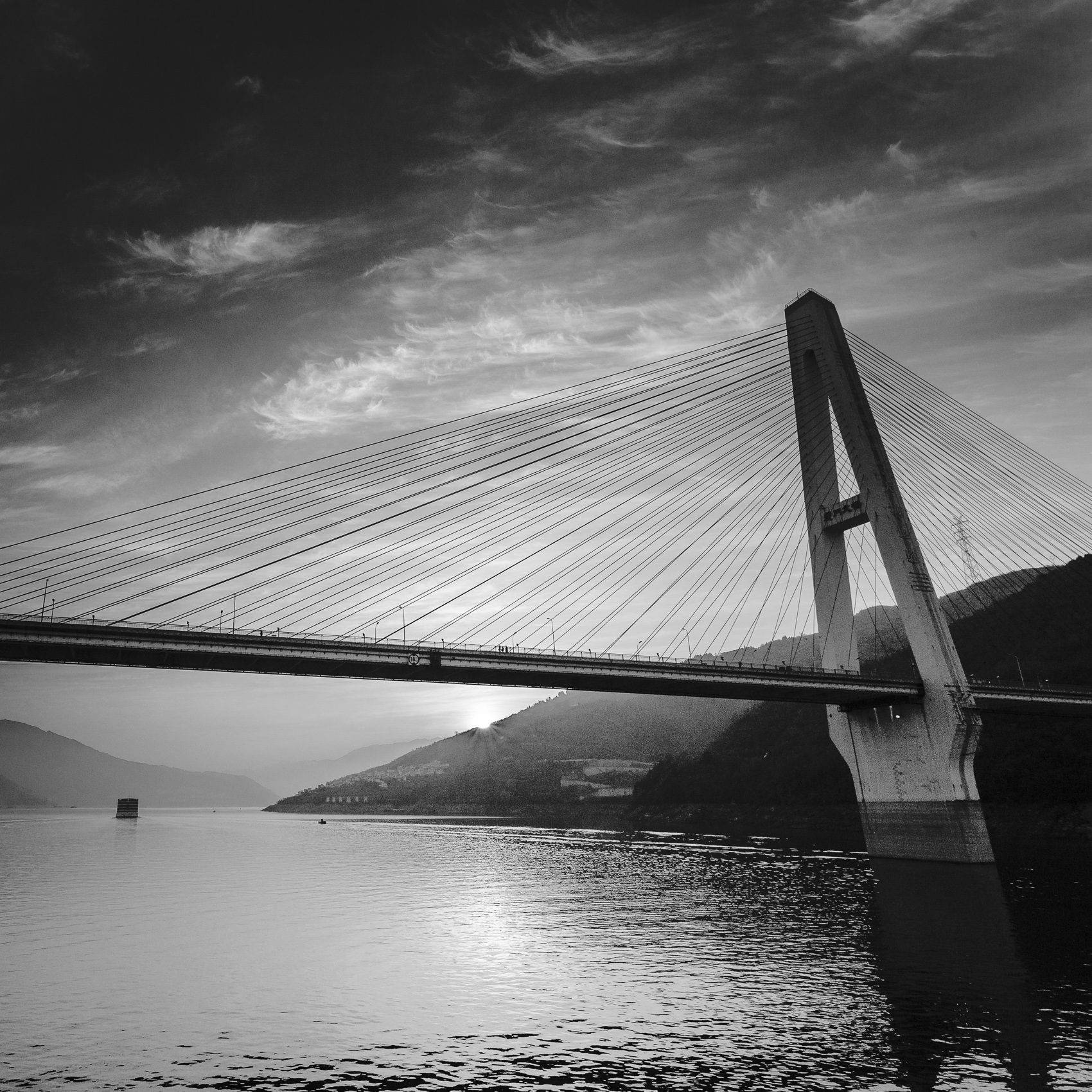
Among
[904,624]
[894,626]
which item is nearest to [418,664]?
[904,624]

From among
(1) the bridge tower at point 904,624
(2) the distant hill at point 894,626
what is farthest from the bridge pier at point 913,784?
(2) the distant hill at point 894,626

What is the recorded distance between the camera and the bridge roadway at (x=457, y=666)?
127ft

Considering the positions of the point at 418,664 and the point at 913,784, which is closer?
the point at 418,664

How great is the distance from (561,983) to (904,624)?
37898mm

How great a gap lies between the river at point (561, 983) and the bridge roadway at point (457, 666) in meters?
10.8

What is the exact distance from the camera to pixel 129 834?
10831 centimetres

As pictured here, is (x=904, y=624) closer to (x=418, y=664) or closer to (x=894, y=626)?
(x=418, y=664)

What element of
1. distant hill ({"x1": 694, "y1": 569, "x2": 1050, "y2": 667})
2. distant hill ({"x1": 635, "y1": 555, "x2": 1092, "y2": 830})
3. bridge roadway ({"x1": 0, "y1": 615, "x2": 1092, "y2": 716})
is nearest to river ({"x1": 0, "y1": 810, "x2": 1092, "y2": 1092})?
bridge roadway ({"x1": 0, "y1": 615, "x2": 1092, "y2": 716})

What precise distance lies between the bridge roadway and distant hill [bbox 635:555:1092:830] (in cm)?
1261

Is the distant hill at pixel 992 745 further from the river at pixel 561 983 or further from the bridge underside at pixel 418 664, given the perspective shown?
the river at pixel 561 983

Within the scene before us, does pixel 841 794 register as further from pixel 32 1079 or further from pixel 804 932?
pixel 32 1079

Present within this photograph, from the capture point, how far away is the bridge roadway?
1528 inches

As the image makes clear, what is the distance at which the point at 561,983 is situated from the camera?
21.0 meters

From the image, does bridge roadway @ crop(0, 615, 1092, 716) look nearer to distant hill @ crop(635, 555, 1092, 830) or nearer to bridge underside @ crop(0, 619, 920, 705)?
bridge underside @ crop(0, 619, 920, 705)
